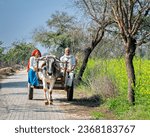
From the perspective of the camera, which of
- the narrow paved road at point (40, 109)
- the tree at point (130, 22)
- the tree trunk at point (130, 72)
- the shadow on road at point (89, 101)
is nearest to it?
the narrow paved road at point (40, 109)

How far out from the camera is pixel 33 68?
7.80 m

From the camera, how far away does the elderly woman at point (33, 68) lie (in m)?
7.70

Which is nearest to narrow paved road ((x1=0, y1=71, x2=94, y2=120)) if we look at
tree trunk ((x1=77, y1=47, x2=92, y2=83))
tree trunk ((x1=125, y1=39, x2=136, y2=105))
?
tree trunk ((x1=125, y1=39, x2=136, y2=105))

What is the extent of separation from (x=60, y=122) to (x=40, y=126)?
0.64 feet

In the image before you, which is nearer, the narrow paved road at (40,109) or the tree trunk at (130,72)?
the narrow paved road at (40,109)

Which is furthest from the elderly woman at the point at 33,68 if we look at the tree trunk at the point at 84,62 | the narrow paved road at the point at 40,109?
the tree trunk at the point at 84,62

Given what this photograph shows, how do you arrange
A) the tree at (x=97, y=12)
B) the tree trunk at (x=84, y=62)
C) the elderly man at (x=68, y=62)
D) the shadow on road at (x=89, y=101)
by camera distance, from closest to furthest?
the shadow on road at (x=89, y=101), the elderly man at (x=68, y=62), the tree at (x=97, y=12), the tree trunk at (x=84, y=62)

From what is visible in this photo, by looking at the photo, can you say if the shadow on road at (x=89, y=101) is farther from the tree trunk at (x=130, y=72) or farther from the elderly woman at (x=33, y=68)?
the tree trunk at (x=130, y=72)

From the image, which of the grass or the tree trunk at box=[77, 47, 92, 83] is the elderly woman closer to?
the grass

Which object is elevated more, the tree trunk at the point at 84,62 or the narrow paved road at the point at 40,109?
the tree trunk at the point at 84,62

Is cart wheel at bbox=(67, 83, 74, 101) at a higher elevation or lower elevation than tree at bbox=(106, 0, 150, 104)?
lower

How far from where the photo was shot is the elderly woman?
770cm

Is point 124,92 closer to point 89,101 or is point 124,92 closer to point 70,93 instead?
point 89,101

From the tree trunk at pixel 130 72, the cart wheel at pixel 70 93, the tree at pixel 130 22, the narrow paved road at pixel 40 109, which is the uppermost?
the tree at pixel 130 22
